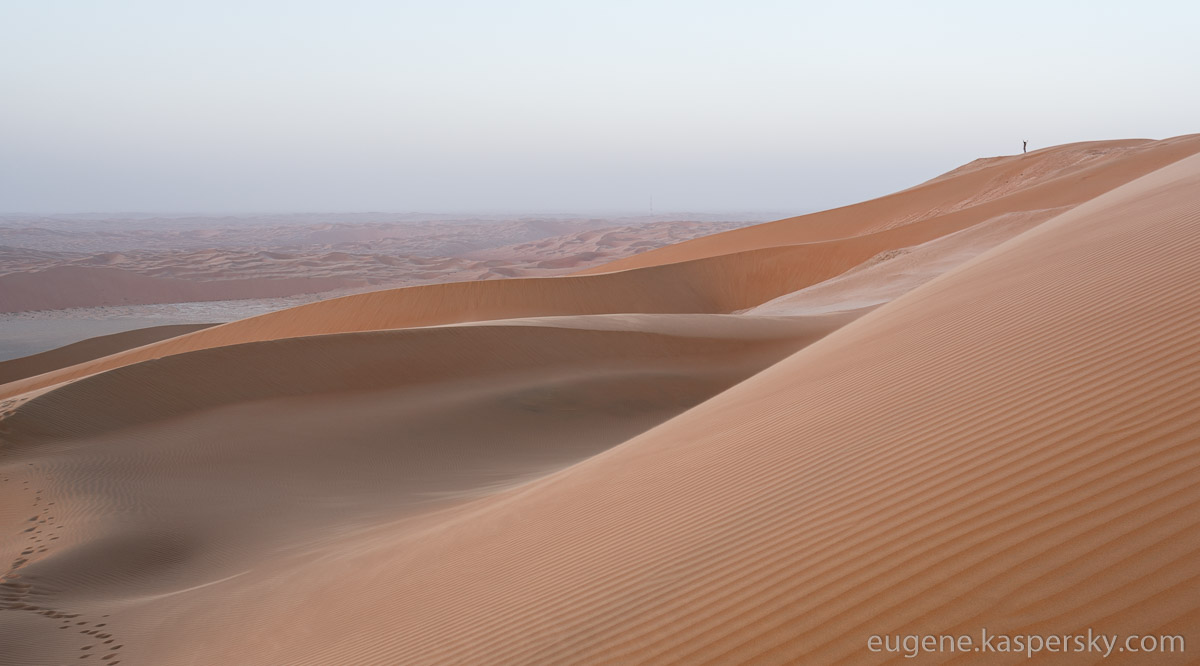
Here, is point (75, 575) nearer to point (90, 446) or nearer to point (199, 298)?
point (90, 446)

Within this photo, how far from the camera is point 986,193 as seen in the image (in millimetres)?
33219

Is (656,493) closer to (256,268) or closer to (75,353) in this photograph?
(75,353)

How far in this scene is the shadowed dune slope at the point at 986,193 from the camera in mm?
26562

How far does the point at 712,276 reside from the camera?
97.0ft

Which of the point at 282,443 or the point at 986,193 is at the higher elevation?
the point at 986,193

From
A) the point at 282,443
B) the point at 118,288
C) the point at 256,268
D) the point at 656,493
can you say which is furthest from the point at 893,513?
the point at 256,268

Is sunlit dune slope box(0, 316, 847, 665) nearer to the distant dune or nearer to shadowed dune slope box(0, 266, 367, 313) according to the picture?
the distant dune

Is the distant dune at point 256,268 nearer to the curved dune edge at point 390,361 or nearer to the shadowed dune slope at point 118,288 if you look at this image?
the shadowed dune slope at point 118,288

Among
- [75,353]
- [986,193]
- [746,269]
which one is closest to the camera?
[75,353]

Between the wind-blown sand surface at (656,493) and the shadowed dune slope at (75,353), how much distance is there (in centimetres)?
1584

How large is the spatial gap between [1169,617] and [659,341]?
44.2 feet

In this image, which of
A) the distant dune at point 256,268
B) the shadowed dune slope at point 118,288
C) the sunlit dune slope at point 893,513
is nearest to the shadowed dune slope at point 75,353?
the distant dune at point 256,268

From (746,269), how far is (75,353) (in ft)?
72.0

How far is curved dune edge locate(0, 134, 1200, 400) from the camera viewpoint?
75.4 ft
